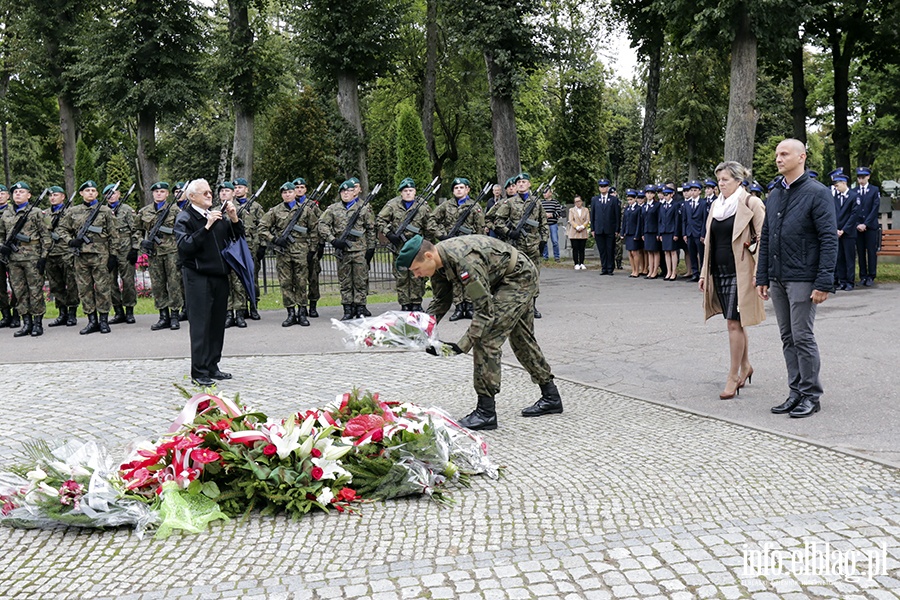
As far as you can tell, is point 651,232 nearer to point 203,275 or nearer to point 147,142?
point 203,275

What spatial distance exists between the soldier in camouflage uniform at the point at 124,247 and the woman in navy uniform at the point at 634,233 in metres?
11.2

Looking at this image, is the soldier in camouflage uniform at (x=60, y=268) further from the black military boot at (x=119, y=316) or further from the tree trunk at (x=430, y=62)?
the tree trunk at (x=430, y=62)

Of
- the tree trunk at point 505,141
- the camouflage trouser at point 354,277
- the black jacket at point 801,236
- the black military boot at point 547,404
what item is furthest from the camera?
the tree trunk at point 505,141

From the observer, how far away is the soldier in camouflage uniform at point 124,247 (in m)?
13.9

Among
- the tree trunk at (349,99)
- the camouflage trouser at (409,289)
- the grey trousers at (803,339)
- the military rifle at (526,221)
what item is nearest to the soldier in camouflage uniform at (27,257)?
the camouflage trouser at (409,289)

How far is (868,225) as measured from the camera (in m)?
16.3

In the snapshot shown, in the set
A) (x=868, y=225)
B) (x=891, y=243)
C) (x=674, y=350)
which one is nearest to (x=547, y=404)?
(x=674, y=350)

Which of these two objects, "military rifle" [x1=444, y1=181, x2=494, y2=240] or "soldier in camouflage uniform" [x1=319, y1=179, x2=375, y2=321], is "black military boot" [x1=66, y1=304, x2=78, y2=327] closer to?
"soldier in camouflage uniform" [x1=319, y1=179, x2=375, y2=321]

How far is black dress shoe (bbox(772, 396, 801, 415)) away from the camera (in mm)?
7039

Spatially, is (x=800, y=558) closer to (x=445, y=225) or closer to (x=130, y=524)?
(x=130, y=524)

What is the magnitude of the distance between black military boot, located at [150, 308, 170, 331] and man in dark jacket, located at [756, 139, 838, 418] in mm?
9769

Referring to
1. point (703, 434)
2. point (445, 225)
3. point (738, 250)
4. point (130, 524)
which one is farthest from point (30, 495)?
point (445, 225)

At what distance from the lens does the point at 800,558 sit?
13.6 ft

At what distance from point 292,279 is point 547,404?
761cm
